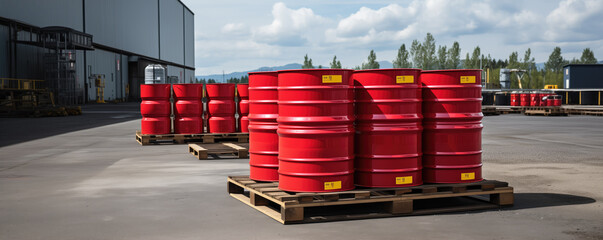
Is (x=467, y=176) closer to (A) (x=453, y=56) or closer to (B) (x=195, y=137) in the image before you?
(B) (x=195, y=137)

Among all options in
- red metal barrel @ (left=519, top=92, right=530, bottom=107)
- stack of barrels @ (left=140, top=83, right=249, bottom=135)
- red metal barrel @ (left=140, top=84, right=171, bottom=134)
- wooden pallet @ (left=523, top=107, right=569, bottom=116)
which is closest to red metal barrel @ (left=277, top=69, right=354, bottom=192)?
stack of barrels @ (left=140, top=83, right=249, bottom=135)

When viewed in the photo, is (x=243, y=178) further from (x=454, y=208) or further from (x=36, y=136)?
(x=36, y=136)

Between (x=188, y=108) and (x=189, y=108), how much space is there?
0.07 feet

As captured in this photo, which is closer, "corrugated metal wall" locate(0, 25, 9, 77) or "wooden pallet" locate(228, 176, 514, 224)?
"wooden pallet" locate(228, 176, 514, 224)

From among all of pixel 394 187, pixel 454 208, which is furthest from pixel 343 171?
pixel 454 208

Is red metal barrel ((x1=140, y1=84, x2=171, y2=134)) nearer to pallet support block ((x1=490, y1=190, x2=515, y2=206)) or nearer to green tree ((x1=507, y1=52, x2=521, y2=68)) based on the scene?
pallet support block ((x1=490, y1=190, x2=515, y2=206))

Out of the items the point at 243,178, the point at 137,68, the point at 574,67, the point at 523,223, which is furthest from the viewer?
the point at 137,68

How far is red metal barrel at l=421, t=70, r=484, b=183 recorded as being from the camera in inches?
218

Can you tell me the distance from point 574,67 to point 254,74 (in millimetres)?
51121

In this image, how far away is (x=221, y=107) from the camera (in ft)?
40.1

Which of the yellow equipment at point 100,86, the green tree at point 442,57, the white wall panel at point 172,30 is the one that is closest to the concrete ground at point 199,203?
the yellow equipment at point 100,86

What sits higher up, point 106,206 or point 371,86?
point 371,86

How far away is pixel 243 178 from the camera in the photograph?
612 centimetres

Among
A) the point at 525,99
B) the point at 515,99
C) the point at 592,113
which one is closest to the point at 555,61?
the point at 515,99
